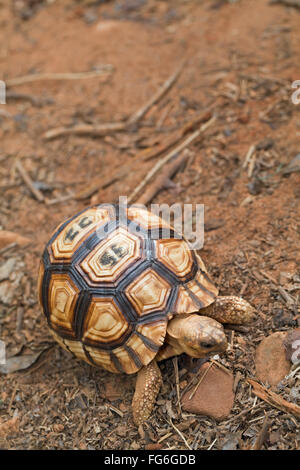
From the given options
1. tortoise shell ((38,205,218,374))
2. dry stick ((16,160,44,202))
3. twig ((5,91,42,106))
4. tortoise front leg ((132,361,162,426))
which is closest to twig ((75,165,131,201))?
dry stick ((16,160,44,202))

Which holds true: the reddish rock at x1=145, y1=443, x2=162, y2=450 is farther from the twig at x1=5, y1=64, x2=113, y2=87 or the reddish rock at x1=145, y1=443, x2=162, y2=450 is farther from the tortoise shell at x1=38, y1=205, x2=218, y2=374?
the twig at x1=5, y1=64, x2=113, y2=87

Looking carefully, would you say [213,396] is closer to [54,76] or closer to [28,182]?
[28,182]

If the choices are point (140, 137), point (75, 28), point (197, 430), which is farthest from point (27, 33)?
point (197, 430)

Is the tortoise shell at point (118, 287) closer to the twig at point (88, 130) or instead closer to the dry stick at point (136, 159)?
the dry stick at point (136, 159)

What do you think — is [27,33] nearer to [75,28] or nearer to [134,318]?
[75,28]

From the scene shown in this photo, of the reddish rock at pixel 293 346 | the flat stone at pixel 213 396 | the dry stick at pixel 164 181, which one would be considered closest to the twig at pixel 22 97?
the dry stick at pixel 164 181
